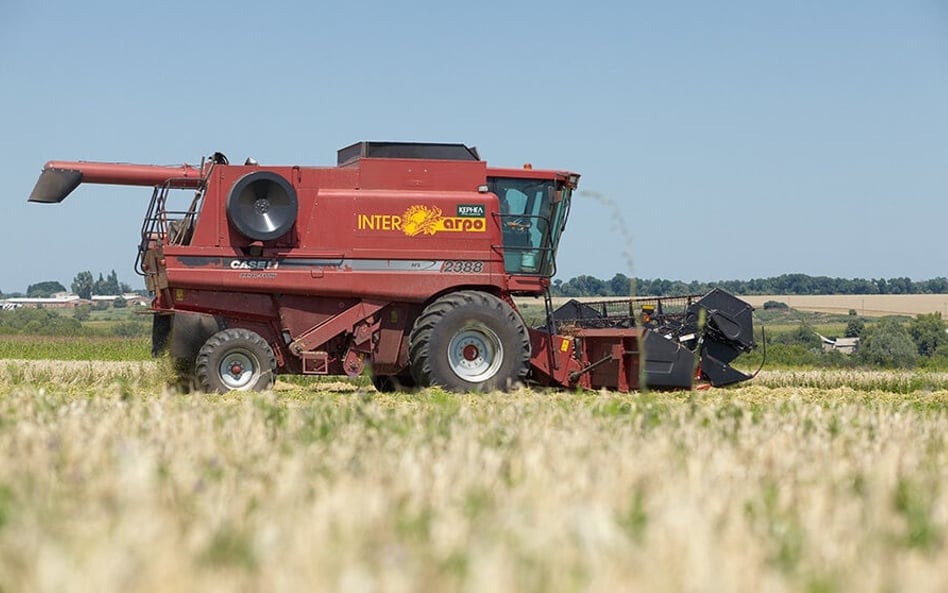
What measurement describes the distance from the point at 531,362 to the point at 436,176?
2.12 meters

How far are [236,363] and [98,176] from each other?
2.54 m

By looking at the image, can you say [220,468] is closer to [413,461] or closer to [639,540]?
[413,461]

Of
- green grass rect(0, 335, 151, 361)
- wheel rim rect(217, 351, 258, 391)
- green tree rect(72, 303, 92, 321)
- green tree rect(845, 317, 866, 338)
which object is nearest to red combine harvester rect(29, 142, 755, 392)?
wheel rim rect(217, 351, 258, 391)

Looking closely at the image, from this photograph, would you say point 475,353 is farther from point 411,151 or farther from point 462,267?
point 411,151

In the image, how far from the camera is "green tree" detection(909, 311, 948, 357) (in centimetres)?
4138

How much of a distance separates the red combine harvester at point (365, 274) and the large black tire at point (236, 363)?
0.5 inches

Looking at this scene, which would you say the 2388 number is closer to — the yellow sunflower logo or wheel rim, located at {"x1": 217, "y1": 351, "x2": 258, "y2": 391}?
the yellow sunflower logo

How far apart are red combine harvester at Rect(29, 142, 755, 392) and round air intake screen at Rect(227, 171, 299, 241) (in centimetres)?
1

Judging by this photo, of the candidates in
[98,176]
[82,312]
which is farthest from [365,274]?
[82,312]

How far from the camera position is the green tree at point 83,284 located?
10294 centimetres

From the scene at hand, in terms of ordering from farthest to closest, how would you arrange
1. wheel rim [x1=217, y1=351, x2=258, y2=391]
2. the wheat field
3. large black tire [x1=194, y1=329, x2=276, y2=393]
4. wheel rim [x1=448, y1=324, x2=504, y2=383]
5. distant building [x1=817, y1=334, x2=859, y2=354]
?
1. distant building [x1=817, y1=334, x2=859, y2=354]
2. wheel rim [x1=448, y1=324, x2=504, y2=383]
3. wheel rim [x1=217, y1=351, x2=258, y2=391]
4. large black tire [x1=194, y1=329, x2=276, y2=393]
5. the wheat field

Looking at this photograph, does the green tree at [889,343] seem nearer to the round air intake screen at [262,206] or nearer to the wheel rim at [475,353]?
the wheel rim at [475,353]

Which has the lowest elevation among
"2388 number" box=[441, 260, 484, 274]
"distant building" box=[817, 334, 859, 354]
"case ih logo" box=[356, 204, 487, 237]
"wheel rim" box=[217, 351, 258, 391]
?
"distant building" box=[817, 334, 859, 354]

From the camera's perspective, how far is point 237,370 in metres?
11.9
